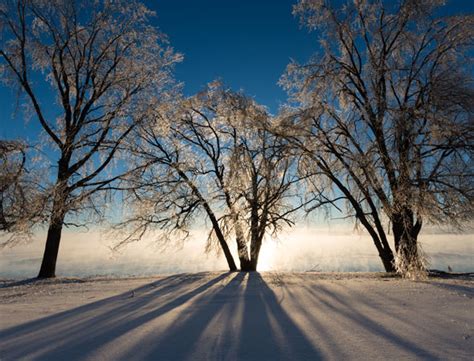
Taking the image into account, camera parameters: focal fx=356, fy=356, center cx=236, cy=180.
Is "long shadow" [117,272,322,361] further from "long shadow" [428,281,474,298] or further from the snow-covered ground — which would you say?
"long shadow" [428,281,474,298]

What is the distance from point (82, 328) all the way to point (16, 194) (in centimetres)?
952

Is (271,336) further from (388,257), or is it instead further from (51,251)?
(51,251)

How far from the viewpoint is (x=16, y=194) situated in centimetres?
1205

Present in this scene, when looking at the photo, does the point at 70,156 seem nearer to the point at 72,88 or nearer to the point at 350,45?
the point at 72,88

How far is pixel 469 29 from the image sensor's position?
34.1ft

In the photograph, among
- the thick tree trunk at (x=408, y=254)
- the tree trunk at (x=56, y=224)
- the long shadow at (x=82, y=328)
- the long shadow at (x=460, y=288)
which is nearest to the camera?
the long shadow at (x=82, y=328)

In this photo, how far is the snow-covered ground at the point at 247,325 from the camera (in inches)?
138

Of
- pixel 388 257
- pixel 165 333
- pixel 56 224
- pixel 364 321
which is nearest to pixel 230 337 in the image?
pixel 165 333

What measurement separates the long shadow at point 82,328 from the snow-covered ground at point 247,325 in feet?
0.04

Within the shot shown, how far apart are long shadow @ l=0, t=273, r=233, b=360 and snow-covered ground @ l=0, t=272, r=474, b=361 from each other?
12mm

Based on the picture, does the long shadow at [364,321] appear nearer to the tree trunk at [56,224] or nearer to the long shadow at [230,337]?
the long shadow at [230,337]

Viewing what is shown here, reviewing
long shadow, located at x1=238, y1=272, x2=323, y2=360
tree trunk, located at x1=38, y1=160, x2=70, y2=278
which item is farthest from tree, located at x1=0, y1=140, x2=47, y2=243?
long shadow, located at x1=238, y1=272, x2=323, y2=360

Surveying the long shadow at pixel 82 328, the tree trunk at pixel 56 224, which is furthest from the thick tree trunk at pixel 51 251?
the long shadow at pixel 82 328

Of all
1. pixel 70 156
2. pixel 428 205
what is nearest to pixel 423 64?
pixel 428 205
